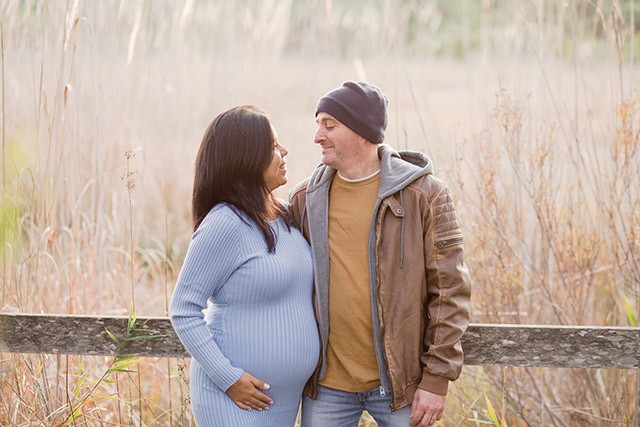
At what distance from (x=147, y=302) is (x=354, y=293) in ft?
6.26

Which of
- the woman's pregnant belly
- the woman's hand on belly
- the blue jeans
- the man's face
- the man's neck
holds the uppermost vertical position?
the man's face

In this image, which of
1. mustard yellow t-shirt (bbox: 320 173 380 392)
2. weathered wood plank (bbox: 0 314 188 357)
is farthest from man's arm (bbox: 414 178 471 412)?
weathered wood plank (bbox: 0 314 188 357)

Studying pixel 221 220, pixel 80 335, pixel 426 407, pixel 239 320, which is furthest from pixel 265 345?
pixel 80 335

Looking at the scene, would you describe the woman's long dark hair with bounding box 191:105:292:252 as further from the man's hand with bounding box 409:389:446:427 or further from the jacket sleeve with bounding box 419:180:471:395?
the man's hand with bounding box 409:389:446:427

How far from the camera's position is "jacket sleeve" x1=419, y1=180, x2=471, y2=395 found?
2262mm

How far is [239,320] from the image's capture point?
2.26 m

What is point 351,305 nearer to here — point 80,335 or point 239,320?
point 239,320

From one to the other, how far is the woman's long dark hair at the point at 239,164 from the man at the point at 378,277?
0.53 feet

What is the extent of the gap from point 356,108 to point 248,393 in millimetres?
845

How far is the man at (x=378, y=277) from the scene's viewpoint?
2275mm

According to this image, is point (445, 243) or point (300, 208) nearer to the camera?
point (445, 243)

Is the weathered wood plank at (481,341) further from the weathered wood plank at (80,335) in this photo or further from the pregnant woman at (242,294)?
the pregnant woman at (242,294)

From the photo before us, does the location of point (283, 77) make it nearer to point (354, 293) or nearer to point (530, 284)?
point (530, 284)

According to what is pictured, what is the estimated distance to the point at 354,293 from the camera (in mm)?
2334
